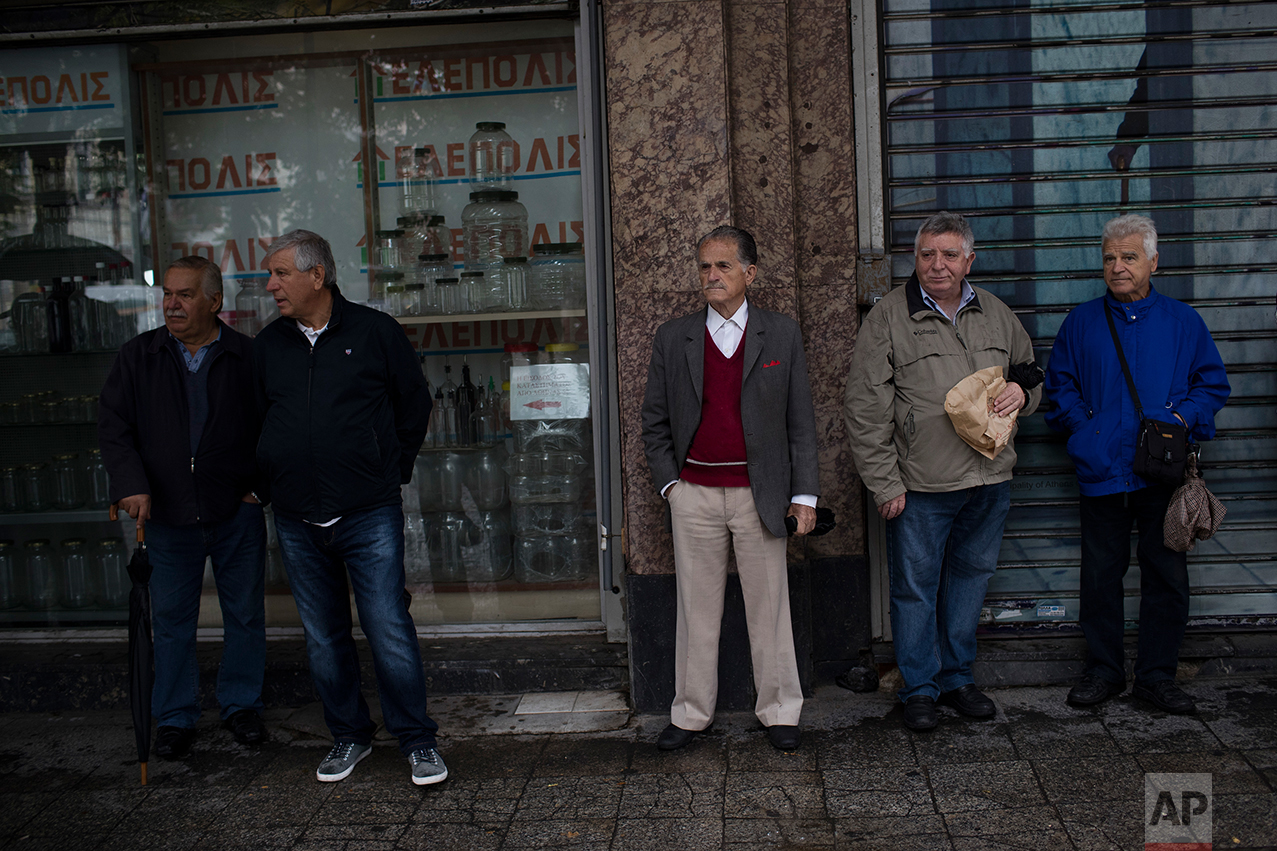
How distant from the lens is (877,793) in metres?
3.39

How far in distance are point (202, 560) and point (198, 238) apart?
2044mm

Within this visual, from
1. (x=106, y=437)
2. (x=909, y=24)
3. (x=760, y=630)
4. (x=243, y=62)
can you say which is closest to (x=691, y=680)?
(x=760, y=630)

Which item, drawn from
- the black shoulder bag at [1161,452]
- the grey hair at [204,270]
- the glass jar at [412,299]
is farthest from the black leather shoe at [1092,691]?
the grey hair at [204,270]

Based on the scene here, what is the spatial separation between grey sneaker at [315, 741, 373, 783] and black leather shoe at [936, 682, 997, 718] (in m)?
2.45

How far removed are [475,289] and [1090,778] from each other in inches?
139

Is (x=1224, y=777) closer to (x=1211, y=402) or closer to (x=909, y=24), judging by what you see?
(x=1211, y=402)

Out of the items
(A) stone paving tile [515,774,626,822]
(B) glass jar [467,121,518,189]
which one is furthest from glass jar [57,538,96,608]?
(A) stone paving tile [515,774,626,822]

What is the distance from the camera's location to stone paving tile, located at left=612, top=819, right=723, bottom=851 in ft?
10.2

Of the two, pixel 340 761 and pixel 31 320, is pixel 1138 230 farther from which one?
pixel 31 320

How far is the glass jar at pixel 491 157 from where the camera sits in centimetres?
506

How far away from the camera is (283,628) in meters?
5.00

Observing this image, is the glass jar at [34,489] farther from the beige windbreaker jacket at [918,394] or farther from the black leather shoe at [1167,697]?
the black leather shoe at [1167,697]

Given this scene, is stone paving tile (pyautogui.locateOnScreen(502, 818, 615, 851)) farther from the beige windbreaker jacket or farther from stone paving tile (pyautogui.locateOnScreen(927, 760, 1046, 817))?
the beige windbreaker jacket

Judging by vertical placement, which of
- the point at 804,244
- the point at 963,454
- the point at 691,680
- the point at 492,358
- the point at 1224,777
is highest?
the point at 804,244
